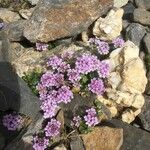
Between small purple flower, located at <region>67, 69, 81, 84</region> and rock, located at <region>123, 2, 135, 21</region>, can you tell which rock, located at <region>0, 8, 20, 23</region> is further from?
small purple flower, located at <region>67, 69, 81, 84</region>

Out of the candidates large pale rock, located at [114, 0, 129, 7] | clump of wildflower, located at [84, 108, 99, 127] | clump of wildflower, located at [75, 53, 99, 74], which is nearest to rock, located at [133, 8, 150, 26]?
large pale rock, located at [114, 0, 129, 7]

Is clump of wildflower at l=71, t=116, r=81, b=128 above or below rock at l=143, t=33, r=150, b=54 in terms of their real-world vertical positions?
below

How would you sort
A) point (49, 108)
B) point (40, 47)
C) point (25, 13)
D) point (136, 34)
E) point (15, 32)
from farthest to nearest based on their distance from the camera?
point (25, 13)
point (15, 32)
point (136, 34)
point (40, 47)
point (49, 108)

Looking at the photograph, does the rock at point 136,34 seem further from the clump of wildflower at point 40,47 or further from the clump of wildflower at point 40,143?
the clump of wildflower at point 40,143

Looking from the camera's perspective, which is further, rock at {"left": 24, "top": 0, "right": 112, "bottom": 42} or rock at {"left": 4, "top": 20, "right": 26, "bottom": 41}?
rock at {"left": 4, "top": 20, "right": 26, "bottom": 41}

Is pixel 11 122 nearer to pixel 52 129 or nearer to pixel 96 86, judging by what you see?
pixel 52 129

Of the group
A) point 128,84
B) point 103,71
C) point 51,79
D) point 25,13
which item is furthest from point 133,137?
point 25,13
